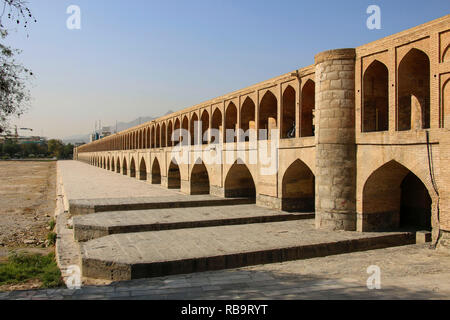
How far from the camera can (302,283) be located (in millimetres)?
5930

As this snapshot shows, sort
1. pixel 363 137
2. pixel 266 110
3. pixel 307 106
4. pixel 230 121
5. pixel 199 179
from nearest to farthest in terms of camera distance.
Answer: pixel 363 137
pixel 307 106
pixel 266 110
pixel 230 121
pixel 199 179

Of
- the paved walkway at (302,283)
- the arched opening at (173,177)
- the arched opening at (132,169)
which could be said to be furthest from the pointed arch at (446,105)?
the arched opening at (132,169)

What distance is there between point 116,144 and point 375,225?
1451 inches

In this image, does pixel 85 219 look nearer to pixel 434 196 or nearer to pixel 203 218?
pixel 203 218

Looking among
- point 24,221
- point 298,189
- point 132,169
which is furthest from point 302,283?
point 132,169

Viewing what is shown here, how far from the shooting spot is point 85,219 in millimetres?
10633

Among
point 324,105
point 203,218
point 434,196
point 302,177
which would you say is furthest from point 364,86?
point 203,218

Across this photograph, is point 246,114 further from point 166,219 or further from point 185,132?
point 185,132

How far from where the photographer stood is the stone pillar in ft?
30.8

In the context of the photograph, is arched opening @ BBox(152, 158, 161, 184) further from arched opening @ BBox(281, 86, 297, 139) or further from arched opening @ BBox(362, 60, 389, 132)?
arched opening @ BBox(362, 60, 389, 132)

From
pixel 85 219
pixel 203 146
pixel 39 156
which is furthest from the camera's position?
pixel 39 156

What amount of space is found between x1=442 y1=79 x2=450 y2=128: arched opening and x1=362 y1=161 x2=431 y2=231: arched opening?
5.37 feet

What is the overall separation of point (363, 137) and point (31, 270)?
7.82m

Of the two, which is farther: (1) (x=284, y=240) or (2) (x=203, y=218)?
(2) (x=203, y=218)
